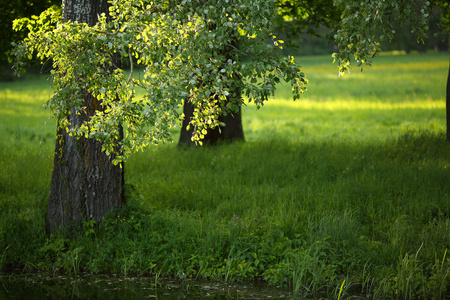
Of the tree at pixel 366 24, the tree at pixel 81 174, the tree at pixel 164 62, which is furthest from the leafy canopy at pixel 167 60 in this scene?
the tree at pixel 81 174

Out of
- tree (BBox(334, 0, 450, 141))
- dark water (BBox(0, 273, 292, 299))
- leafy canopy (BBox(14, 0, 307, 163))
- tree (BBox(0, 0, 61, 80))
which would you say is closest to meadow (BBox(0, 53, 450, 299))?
dark water (BBox(0, 273, 292, 299))

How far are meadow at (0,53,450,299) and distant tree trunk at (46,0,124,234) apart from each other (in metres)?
0.29

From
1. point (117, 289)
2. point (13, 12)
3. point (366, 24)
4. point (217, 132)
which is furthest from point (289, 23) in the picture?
point (117, 289)

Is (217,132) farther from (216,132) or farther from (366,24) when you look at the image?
(366,24)

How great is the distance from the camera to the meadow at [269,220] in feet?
24.3

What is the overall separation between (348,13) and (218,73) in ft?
7.30

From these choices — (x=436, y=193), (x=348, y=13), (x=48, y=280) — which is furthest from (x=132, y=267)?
(x=436, y=193)

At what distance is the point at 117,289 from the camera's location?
294 inches

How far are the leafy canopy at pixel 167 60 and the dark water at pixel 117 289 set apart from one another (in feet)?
6.59

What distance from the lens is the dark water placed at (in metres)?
7.18

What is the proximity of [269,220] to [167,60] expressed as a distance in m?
3.26

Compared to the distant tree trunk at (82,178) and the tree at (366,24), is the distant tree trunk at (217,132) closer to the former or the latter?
the distant tree trunk at (82,178)

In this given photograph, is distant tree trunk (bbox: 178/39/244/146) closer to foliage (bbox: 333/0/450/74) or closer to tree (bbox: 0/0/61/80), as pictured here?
tree (bbox: 0/0/61/80)

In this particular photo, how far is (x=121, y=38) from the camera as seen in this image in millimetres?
6621
